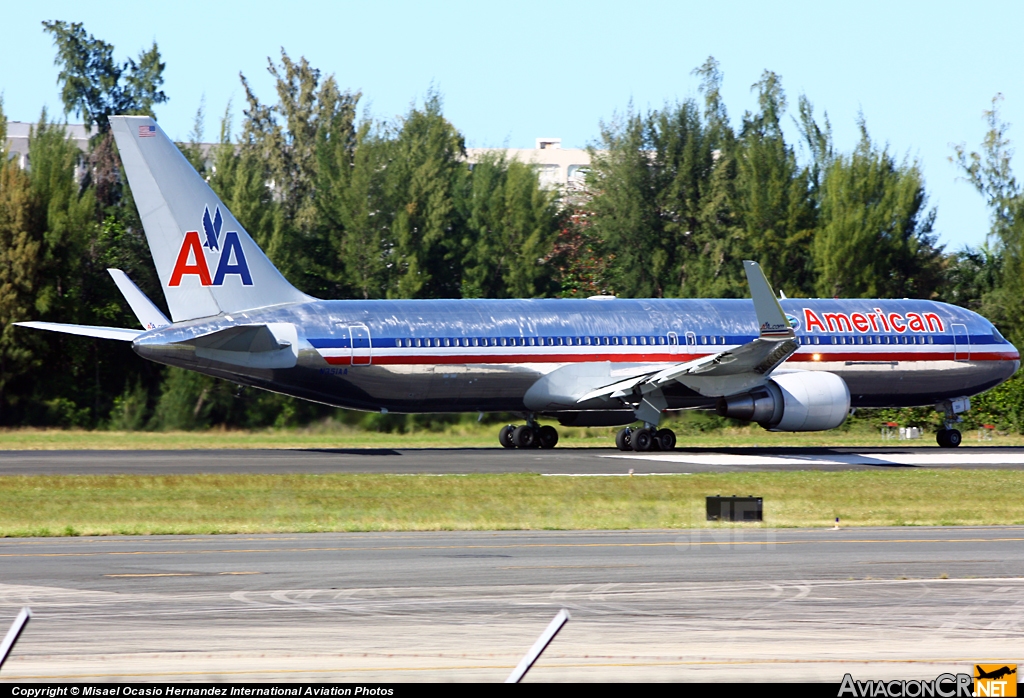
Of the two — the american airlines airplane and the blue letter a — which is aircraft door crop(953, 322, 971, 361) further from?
the blue letter a

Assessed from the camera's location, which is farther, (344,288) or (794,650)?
(344,288)

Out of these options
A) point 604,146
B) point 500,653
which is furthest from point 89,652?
point 604,146

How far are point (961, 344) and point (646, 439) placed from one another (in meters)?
11.0

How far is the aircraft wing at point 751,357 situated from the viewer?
112 feet

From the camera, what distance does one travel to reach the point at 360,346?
123ft

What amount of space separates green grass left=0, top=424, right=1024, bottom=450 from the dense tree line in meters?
4.61

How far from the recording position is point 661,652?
11.2m

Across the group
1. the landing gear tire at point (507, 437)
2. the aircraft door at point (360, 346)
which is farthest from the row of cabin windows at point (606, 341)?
the landing gear tire at point (507, 437)

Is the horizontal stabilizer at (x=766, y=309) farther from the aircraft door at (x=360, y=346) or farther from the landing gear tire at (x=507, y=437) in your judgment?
the aircraft door at (x=360, y=346)

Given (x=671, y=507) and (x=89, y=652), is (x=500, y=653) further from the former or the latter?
(x=671, y=507)

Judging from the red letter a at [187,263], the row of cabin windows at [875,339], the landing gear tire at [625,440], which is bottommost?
the landing gear tire at [625,440]

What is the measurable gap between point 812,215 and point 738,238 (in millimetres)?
3780

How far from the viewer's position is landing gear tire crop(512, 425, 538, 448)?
42125 mm

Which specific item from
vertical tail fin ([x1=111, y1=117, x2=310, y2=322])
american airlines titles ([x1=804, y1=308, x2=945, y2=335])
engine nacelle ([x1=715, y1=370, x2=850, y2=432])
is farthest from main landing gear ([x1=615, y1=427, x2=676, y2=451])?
vertical tail fin ([x1=111, y1=117, x2=310, y2=322])
